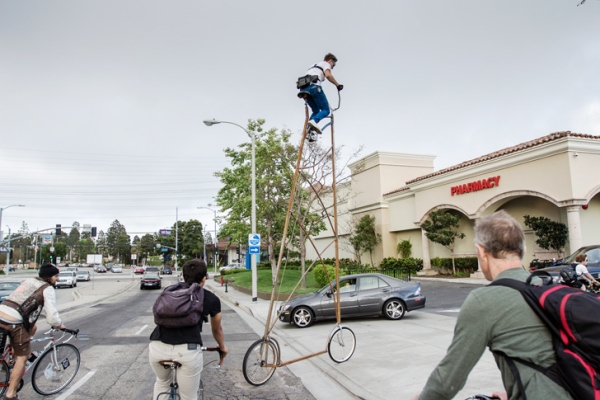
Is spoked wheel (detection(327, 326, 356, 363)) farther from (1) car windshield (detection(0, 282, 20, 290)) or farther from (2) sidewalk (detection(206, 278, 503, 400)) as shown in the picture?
(1) car windshield (detection(0, 282, 20, 290))

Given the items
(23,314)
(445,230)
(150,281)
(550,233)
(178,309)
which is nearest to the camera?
(178,309)

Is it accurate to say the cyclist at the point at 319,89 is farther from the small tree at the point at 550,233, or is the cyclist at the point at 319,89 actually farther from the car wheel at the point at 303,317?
the small tree at the point at 550,233

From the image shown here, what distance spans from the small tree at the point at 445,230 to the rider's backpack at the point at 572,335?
Result: 80.6 feet

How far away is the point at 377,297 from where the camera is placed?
12.3 meters

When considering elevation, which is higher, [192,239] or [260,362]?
[192,239]

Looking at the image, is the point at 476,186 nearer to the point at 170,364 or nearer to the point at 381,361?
the point at 381,361

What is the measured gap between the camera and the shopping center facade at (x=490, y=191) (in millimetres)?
18734

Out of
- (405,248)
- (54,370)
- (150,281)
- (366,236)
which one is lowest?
(150,281)

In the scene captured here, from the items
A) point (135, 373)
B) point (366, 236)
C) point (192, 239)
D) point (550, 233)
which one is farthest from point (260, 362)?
point (192, 239)

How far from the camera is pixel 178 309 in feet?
11.6

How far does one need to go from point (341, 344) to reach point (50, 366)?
4.51 meters

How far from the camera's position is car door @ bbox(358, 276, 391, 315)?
40.2 ft

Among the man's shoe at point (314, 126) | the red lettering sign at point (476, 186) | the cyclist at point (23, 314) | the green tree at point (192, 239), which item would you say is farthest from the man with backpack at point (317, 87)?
the green tree at point (192, 239)

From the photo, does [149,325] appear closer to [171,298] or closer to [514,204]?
[171,298]
